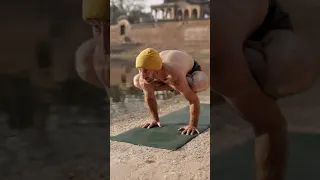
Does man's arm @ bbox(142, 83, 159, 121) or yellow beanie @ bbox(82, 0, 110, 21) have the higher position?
yellow beanie @ bbox(82, 0, 110, 21)

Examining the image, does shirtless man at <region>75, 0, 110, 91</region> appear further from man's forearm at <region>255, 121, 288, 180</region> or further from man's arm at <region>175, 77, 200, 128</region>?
man's arm at <region>175, 77, 200, 128</region>

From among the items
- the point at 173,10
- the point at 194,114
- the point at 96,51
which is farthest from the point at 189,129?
the point at 96,51

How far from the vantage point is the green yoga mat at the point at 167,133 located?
97 centimetres

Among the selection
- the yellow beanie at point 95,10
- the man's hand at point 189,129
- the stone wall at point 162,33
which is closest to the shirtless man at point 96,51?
the yellow beanie at point 95,10

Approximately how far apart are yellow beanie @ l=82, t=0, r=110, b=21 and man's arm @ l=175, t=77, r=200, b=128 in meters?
0.57

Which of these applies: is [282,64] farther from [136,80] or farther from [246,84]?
[136,80]

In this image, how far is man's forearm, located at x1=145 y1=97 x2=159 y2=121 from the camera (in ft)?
4.09

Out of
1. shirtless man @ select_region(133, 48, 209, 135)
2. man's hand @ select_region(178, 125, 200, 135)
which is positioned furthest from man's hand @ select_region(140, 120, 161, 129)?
man's hand @ select_region(178, 125, 200, 135)

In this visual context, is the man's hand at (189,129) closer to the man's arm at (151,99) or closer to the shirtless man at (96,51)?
the man's arm at (151,99)

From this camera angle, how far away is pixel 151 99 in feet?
4.12

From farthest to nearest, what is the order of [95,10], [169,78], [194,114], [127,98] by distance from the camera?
[169,78], [194,114], [127,98], [95,10]

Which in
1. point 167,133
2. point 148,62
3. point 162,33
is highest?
point 162,33

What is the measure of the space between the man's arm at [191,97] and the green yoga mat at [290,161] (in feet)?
1.87

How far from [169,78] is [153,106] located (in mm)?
238
